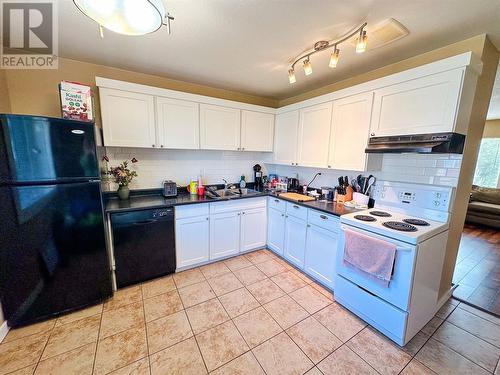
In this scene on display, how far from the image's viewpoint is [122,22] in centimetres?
108

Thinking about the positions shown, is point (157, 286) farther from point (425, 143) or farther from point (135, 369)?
point (425, 143)

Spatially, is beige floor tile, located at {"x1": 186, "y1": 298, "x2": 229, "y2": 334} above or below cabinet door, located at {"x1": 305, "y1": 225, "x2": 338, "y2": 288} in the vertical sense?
below

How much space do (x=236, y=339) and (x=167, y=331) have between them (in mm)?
590

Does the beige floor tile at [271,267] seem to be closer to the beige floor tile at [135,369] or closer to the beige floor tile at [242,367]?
the beige floor tile at [242,367]

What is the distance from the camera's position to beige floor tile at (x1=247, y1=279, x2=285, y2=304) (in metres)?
2.14

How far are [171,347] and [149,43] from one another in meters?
2.59

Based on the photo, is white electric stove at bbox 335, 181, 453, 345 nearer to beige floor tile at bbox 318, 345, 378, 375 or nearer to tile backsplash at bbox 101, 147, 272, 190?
beige floor tile at bbox 318, 345, 378, 375

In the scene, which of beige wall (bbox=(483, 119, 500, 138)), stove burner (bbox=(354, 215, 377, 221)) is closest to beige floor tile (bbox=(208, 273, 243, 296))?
stove burner (bbox=(354, 215, 377, 221))

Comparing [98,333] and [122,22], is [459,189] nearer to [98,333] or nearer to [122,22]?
[122,22]

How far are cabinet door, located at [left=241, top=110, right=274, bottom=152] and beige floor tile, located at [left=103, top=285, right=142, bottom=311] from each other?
7.30 feet

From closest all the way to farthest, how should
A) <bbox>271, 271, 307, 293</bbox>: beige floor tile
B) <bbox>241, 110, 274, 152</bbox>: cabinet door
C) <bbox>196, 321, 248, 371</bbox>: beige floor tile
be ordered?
<bbox>196, 321, 248, 371</bbox>: beige floor tile, <bbox>271, 271, 307, 293</bbox>: beige floor tile, <bbox>241, 110, 274, 152</bbox>: cabinet door

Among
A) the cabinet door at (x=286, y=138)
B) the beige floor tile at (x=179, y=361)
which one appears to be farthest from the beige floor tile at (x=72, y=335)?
the cabinet door at (x=286, y=138)

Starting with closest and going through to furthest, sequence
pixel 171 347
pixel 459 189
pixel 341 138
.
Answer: pixel 171 347
pixel 459 189
pixel 341 138

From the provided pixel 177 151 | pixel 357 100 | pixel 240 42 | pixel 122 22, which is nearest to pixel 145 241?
pixel 177 151
